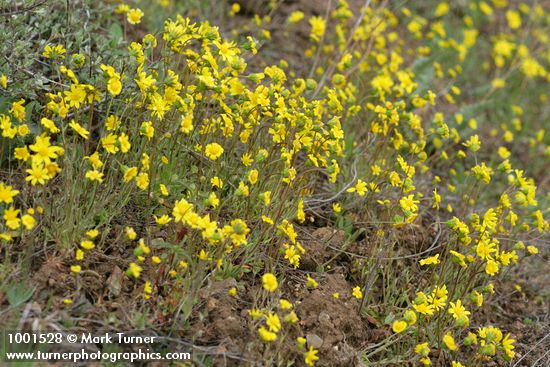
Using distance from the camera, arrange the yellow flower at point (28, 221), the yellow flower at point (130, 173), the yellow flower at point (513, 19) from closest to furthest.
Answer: the yellow flower at point (28, 221)
the yellow flower at point (130, 173)
the yellow flower at point (513, 19)

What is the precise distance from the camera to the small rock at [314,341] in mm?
2663

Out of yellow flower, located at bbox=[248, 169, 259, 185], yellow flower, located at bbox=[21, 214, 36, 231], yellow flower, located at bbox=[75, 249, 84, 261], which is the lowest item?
yellow flower, located at bbox=[75, 249, 84, 261]

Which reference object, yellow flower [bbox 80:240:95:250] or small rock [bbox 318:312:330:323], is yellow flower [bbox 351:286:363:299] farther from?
yellow flower [bbox 80:240:95:250]

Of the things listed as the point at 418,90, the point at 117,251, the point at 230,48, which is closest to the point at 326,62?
the point at 418,90

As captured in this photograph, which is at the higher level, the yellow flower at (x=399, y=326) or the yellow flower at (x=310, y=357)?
the yellow flower at (x=310, y=357)

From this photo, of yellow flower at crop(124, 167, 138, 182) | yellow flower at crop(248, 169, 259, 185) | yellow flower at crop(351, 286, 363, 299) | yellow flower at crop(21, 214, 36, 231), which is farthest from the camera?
yellow flower at crop(351, 286, 363, 299)

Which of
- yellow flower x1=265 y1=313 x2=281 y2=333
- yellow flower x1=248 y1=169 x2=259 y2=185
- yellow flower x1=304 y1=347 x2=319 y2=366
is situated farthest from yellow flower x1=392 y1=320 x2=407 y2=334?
yellow flower x1=248 y1=169 x2=259 y2=185

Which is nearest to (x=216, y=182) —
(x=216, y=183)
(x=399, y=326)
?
(x=216, y=183)

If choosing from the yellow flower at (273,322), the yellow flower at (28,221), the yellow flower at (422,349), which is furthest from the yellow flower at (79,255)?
the yellow flower at (422,349)

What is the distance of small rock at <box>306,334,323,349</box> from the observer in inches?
105

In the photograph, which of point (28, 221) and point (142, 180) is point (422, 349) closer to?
point (142, 180)

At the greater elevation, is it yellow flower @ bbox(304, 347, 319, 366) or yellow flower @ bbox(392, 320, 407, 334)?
yellow flower @ bbox(304, 347, 319, 366)

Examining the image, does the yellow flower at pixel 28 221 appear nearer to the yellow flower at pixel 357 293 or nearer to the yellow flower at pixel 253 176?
the yellow flower at pixel 253 176

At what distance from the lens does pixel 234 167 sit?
325 cm
